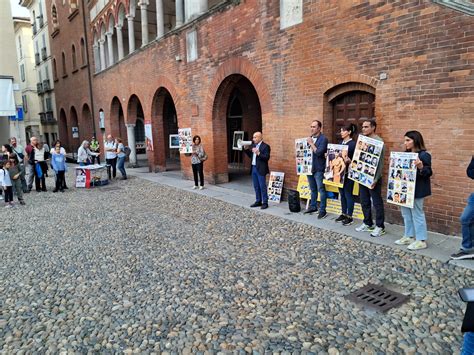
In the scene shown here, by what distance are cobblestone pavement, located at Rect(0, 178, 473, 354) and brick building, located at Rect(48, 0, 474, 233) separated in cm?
194

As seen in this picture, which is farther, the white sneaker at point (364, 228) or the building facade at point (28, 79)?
the building facade at point (28, 79)

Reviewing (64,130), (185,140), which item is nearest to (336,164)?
(185,140)

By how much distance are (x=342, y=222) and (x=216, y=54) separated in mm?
6314

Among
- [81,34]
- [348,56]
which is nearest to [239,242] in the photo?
[348,56]

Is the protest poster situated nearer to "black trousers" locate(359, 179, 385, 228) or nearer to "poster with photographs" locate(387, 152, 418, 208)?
"black trousers" locate(359, 179, 385, 228)

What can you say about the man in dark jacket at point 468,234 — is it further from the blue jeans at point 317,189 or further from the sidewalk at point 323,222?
the blue jeans at point 317,189

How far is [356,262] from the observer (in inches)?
192

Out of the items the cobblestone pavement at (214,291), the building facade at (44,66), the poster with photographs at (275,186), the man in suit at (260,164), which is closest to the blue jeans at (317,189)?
the cobblestone pavement at (214,291)

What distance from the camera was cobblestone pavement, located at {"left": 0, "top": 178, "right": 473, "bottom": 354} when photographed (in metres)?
3.22

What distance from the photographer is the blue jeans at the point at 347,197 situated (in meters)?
6.47

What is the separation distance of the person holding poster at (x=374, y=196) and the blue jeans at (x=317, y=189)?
1174mm

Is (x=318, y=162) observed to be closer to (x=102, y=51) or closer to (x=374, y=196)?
(x=374, y=196)

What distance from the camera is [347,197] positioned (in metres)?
6.52

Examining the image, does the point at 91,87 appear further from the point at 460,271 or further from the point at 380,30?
the point at 460,271
